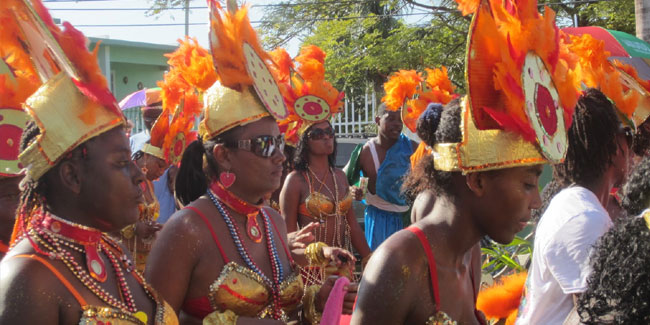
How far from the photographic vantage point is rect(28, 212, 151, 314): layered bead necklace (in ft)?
7.15

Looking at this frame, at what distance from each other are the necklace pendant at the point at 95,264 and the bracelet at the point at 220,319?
27.4 inches

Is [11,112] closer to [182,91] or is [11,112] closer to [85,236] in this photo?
[85,236]

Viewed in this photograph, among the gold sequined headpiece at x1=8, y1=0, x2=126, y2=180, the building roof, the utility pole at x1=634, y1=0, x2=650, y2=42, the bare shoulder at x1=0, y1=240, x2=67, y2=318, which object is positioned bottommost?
the bare shoulder at x1=0, y1=240, x2=67, y2=318

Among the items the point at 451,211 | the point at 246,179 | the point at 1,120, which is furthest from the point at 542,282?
the point at 1,120

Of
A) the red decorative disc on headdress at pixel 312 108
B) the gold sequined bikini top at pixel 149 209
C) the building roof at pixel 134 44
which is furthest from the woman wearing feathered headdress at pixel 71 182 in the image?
the building roof at pixel 134 44

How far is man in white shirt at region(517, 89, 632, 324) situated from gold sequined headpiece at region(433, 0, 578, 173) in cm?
34

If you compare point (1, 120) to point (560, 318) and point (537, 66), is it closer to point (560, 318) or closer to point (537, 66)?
point (537, 66)

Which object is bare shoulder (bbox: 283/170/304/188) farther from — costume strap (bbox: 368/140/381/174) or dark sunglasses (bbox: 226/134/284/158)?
dark sunglasses (bbox: 226/134/284/158)

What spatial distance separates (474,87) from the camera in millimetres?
2391

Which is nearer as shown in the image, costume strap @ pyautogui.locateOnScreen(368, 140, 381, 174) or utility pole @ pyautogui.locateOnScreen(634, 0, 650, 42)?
costume strap @ pyautogui.locateOnScreen(368, 140, 381, 174)

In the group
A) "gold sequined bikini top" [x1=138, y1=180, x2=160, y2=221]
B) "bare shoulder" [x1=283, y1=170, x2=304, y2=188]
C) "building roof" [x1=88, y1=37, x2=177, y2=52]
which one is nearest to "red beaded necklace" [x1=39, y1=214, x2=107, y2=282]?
"gold sequined bikini top" [x1=138, y1=180, x2=160, y2=221]

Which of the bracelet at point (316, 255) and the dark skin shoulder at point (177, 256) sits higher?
the dark skin shoulder at point (177, 256)

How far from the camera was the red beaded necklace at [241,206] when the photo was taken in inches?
130

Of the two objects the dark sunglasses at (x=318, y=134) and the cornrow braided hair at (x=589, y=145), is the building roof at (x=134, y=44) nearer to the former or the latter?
the dark sunglasses at (x=318, y=134)
